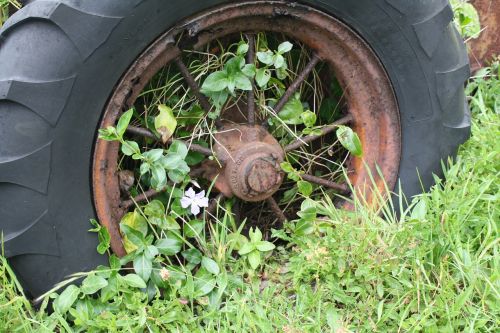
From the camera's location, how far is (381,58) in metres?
1.98

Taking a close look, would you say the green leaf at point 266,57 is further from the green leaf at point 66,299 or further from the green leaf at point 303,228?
the green leaf at point 66,299

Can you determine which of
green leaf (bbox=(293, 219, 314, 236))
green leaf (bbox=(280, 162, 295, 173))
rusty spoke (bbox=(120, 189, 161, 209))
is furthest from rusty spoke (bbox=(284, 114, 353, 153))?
rusty spoke (bbox=(120, 189, 161, 209))

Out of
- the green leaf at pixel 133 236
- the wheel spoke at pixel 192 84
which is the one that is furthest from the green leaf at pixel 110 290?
the wheel spoke at pixel 192 84

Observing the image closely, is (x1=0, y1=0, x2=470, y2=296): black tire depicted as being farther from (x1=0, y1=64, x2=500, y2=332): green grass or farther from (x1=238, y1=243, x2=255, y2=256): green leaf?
(x1=238, y1=243, x2=255, y2=256): green leaf

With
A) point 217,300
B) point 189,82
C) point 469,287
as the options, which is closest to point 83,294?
point 217,300

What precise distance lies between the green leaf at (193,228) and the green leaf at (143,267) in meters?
0.16

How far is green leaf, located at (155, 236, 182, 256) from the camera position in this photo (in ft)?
6.16

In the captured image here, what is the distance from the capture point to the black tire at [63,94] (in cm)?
162

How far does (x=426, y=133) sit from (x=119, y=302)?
104cm

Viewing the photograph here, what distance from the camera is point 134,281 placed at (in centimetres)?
178

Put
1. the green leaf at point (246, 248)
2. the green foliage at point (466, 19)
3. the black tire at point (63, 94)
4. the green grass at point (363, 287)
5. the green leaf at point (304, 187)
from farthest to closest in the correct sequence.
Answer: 1. the green foliage at point (466, 19)
2. the green leaf at point (304, 187)
3. the green leaf at point (246, 248)
4. the green grass at point (363, 287)
5. the black tire at point (63, 94)

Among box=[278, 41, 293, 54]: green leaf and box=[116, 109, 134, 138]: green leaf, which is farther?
box=[278, 41, 293, 54]: green leaf

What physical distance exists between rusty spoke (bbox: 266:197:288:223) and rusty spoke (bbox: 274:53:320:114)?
0.91ft

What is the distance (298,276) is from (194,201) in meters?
0.36
